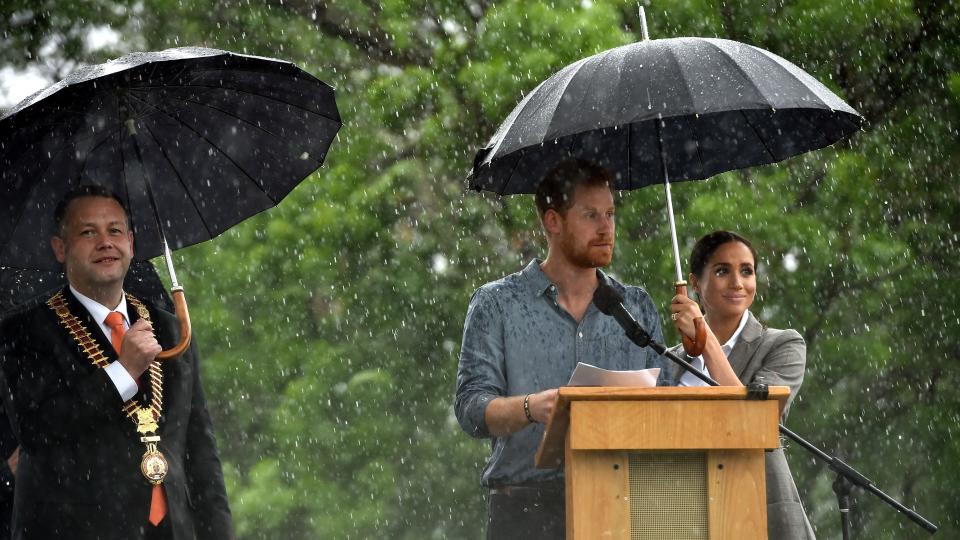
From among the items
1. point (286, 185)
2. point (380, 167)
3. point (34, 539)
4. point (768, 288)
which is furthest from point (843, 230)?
point (34, 539)

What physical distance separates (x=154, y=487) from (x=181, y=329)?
1.55 feet

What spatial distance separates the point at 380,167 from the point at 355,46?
1.24 m

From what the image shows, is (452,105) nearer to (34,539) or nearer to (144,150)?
(144,150)

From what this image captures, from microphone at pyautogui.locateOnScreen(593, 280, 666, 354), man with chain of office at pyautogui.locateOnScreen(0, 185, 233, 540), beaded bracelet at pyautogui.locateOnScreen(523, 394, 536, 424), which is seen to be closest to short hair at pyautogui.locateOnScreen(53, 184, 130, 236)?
man with chain of office at pyautogui.locateOnScreen(0, 185, 233, 540)

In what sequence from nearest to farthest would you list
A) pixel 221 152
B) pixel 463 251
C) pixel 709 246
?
pixel 221 152, pixel 709 246, pixel 463 251

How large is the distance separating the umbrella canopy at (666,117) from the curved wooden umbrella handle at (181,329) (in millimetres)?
1048

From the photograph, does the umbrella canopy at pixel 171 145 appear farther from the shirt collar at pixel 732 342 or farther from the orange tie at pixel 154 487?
the shirt collar at pixel 732 342

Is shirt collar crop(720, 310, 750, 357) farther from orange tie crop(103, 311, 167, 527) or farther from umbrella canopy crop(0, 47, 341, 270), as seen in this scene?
Result: orange tie crop(103, 311, 167, 527)

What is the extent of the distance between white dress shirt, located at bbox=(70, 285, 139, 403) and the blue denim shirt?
0.97 m

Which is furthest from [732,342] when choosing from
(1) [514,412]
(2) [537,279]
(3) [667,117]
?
(1) [514,412]

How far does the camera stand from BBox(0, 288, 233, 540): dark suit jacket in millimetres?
4836

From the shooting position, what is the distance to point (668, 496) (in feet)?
13.1

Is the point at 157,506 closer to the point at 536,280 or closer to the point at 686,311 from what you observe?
the point at 536,280

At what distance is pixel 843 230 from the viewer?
426 inches
